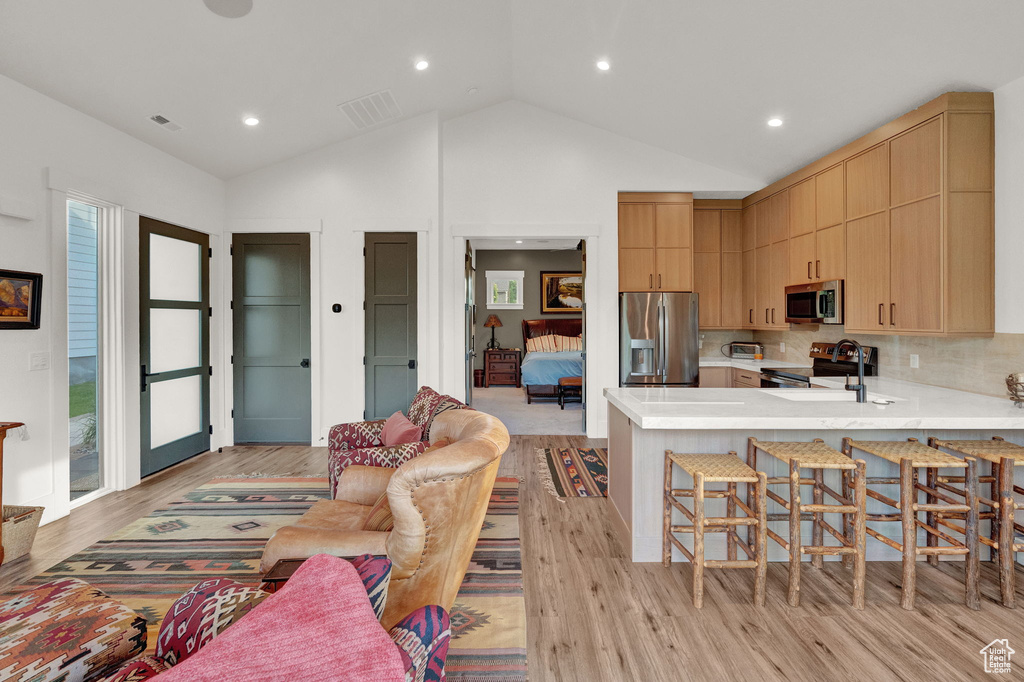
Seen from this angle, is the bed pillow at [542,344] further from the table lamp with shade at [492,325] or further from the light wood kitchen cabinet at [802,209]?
the light wood kitchen cabinet at [802,209]

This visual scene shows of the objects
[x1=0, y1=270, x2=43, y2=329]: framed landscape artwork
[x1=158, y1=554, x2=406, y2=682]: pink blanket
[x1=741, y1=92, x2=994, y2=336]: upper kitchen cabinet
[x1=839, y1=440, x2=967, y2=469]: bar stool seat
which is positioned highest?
[x1=741, y1=92, x2=994, y2=336]: upper kitchen cabinet

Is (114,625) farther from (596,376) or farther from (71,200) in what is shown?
(596,376)

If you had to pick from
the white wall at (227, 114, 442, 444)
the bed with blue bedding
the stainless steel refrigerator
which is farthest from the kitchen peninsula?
the bed with blue bedding

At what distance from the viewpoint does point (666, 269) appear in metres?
5.49

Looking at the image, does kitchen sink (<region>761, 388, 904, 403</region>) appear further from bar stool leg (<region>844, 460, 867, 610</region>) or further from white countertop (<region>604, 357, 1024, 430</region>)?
bar stool leg (<region>844, 460, 867, 610</region>)

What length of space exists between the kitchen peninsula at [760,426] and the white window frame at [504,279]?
281 inches

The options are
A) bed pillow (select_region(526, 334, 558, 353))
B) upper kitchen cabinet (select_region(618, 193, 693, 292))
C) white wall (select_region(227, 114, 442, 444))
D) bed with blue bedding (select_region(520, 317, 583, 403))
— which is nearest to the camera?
white wall (select_region(227, 114, 442, 444))

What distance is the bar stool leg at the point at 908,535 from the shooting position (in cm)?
226

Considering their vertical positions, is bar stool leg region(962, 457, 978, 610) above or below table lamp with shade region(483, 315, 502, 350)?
below

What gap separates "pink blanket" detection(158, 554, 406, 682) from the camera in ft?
2.05

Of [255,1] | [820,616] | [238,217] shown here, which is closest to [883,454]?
[820,616]

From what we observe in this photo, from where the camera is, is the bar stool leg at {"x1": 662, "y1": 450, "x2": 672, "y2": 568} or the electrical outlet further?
the electrical outlet

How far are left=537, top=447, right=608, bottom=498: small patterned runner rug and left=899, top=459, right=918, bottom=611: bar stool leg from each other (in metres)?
1.85

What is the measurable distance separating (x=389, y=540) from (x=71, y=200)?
365 centimetres
